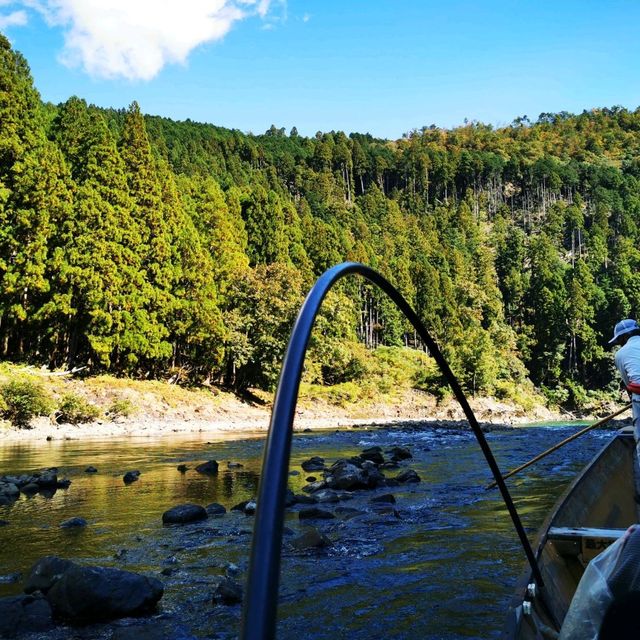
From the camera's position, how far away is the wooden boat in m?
2.97

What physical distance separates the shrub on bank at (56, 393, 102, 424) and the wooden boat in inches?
818

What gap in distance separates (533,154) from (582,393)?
9500 centimetres

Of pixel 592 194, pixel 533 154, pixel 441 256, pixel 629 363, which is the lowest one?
pixel 629 363

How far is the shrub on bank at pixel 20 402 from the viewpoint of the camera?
2106 cm

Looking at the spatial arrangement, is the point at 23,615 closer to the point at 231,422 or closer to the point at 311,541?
the point at 311,541

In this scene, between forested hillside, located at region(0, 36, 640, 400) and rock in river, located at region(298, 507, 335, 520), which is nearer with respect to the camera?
rock in river, located at region(298, 507, 335, 520)

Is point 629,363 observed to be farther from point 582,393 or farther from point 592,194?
point 592,194

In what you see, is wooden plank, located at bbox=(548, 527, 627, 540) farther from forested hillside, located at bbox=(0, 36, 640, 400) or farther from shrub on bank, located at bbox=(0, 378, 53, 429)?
forested hillside, located at bbox=(0, 36, 640, 400)

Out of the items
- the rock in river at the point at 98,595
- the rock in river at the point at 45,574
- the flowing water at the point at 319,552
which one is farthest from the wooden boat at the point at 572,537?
the rock in river at the point at 45,574

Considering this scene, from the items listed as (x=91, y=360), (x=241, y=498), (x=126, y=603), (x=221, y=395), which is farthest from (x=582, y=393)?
(x=126, y=603)

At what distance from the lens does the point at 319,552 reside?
6656mm

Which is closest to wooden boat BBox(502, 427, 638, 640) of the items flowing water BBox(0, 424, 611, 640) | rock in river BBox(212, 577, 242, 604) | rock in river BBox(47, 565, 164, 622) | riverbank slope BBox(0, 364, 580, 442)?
flowing water BBox(0, 424, 611, 640)

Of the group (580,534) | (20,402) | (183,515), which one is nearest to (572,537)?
(580,534)

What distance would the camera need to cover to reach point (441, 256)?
76500 millimetres
